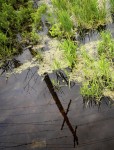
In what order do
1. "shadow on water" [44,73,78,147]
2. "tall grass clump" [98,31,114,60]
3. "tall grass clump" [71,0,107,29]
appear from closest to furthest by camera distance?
1. "shadow on water" [44,73,78,147]
2. "tall grass clump" [98,31,114,60]
3. "tall grass clump" [71,0,107,29]

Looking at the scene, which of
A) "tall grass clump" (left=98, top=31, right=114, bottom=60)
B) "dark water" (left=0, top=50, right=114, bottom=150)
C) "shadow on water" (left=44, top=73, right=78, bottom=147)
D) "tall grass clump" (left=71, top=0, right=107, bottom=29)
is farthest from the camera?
"tall grass clump" (left=71, top=0, right=107, bottom=29)

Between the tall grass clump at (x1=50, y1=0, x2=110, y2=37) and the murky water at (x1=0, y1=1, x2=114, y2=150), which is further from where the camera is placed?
the tall grass clump at (x1=50, y1=0, x2=110, y2=37)

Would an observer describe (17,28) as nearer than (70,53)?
No

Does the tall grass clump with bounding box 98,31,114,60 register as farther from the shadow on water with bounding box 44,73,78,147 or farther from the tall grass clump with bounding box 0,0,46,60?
the tall grass clump with bounding box 0,0,46,60

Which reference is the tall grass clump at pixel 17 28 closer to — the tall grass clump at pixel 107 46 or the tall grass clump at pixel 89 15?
the tall grass clump at pixel 89 15

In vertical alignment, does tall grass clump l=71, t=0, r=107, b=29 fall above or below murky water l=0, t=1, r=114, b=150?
above

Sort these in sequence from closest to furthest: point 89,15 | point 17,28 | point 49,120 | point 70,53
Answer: point 49,120 → point 70,53 → point 89,15 → point 17,28

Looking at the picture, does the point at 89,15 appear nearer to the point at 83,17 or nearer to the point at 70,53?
Answer: the point at 83,17

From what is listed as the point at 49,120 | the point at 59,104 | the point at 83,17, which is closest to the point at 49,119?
the point at 49,120

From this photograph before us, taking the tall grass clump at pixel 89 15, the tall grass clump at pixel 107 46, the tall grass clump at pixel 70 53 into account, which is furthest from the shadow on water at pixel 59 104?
the tall grass clump at pixel 89 15

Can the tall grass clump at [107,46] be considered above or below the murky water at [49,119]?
above

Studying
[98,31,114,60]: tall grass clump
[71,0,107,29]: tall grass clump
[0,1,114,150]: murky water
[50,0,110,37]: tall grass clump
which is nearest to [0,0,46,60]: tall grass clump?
[50,0,110,37]: tall grass clump

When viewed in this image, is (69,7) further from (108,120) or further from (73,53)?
(108,120)
